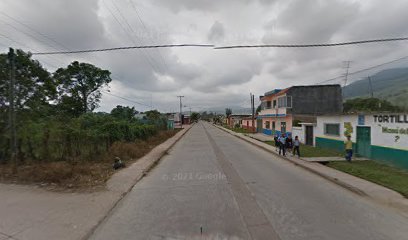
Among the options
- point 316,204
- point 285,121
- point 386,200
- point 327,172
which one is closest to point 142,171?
point 316,204

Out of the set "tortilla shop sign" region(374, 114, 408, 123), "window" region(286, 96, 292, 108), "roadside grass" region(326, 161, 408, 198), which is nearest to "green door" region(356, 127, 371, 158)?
"tortilla shop sign" region(374, 114, 408, 123)

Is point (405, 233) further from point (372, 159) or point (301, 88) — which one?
point (301, 88)

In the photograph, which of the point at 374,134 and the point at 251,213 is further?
the point at 374,134

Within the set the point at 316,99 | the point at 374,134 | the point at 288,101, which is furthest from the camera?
the point at 316,99

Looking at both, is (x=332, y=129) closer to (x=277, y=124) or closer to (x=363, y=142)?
(x=363, y=142)

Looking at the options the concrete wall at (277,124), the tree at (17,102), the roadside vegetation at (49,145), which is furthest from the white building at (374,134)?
the tree at (17,102)

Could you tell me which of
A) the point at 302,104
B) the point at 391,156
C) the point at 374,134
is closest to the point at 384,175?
the point at 391,156

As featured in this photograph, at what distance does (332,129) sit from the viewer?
1747cm

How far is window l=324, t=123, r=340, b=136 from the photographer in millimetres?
16797

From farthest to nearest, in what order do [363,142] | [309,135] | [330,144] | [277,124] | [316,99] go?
[277,124], [316,99], [309,135], [330,144], [363,142]

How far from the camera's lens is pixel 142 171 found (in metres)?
10.3

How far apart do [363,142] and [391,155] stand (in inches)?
91.0

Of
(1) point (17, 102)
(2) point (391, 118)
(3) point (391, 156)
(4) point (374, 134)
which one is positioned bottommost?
(3) point (391, 156)

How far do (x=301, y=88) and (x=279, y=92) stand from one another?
2.98m
